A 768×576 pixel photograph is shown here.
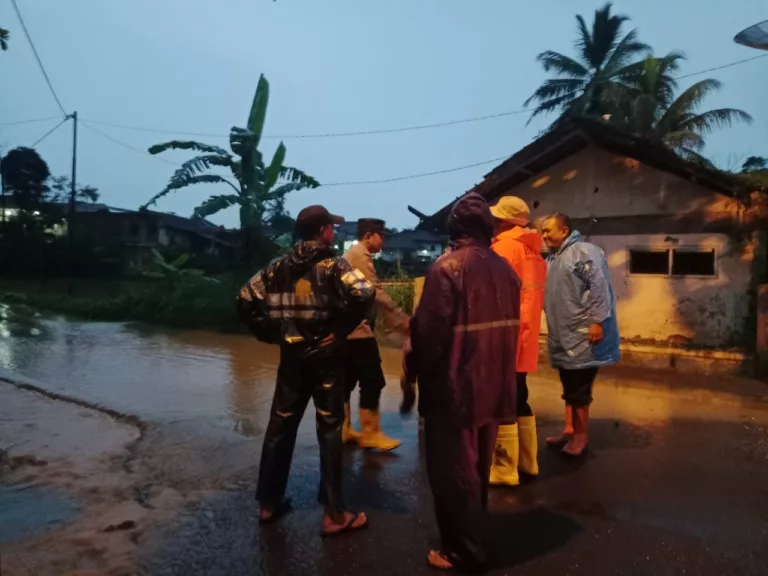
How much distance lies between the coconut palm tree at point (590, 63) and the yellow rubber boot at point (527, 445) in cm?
2437

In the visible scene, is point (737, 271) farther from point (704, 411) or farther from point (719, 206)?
point (704, 411)

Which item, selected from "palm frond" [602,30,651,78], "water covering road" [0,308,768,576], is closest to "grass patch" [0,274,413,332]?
"water covering road" [0,308,768,576]

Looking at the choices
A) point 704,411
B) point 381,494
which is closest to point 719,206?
point 704,411

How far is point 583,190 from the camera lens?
10805mm

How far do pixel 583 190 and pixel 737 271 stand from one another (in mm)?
2595

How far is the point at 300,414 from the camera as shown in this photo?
144 inches

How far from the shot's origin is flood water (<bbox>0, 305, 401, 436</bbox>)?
6.70 m

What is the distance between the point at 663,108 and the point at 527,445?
24.2 m

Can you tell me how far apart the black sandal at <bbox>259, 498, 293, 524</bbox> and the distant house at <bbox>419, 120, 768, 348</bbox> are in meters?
7.79

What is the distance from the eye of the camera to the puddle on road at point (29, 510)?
3564 mm

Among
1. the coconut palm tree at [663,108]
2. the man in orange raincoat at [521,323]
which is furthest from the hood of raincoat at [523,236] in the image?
the coconut palm tree at [663,108]

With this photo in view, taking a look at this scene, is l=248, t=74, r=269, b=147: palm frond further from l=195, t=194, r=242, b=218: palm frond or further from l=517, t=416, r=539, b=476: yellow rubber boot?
l=517, t=416, r=539, b=476: yellow rubber boot

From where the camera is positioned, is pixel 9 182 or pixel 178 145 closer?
pixel 178 145

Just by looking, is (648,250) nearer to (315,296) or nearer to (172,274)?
(315,296)
